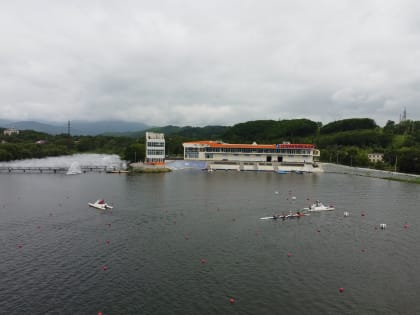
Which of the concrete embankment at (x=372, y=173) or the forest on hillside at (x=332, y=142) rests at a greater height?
the forest on hillside at (x=332, y=142)

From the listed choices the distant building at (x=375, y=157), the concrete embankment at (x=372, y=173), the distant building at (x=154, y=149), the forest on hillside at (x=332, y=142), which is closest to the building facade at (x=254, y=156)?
the concrete embankment at (x=372, y=173)

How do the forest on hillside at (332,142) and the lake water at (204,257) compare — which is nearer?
the lake water at (204,257)

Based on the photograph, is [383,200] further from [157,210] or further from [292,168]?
[292,168]

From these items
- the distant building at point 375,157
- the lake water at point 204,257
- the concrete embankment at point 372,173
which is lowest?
the lake water at point 204,257

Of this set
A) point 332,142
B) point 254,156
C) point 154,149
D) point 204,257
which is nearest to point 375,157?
point 332,142

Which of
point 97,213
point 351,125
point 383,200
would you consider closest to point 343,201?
point 383,200

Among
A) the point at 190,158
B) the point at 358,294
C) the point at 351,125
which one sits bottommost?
the point at 358,294

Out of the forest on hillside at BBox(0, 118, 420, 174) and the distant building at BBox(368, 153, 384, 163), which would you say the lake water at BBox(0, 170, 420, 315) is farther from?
the distant building at BBox(368, 153, 384, 163)

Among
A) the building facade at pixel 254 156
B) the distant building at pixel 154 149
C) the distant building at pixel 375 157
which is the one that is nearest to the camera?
the distant building at pixel 154 149

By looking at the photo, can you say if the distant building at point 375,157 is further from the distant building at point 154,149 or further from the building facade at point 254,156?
the distant building at point 154,149
